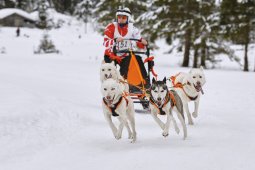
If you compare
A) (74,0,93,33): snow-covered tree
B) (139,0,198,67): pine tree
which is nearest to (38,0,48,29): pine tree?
(74,0,93,33): snow-covered tree

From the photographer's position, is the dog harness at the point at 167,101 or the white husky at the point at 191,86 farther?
the white husky at the point at 191,86

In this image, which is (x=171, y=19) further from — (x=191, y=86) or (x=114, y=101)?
(x=114, y=101)

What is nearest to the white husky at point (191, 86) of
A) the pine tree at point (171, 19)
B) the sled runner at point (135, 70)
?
the sled runner at point (135, 70)

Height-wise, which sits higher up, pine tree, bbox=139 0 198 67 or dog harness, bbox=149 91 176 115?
pine tree, bbox=139 0 198 67

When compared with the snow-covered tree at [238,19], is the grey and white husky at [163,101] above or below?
below

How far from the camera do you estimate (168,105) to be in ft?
18.6

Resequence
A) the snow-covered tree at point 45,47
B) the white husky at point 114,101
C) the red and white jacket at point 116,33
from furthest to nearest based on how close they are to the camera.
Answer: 1. the snow-covered tree at point 45,47
2. the red and white jacket at point 116,33
3. the white husky at point 114,101

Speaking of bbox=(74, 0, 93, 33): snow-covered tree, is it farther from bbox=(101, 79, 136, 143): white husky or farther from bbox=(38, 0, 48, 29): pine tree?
bbox=(101, 79, 136, 143): white husky

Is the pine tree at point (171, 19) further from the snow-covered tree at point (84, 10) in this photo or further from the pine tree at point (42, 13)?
the snow-covered tree at point (84, 10)

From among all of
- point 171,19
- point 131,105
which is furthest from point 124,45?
point 171,19

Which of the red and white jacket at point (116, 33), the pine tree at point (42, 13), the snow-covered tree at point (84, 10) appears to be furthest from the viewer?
the snow-covered tree at point (84, 10)

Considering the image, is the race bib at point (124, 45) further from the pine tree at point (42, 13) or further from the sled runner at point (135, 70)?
the pine tree at point (42, 13)

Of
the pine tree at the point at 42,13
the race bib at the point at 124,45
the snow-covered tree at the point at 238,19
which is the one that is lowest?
the race bib at the point at 124,45

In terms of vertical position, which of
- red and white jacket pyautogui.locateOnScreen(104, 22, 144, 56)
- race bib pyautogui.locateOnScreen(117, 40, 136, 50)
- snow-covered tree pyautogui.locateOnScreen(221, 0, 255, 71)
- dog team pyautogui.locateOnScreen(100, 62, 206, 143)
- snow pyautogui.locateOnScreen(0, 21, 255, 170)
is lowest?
snow pyautogui.locateOnScreen(0, 21, 255, 170)
